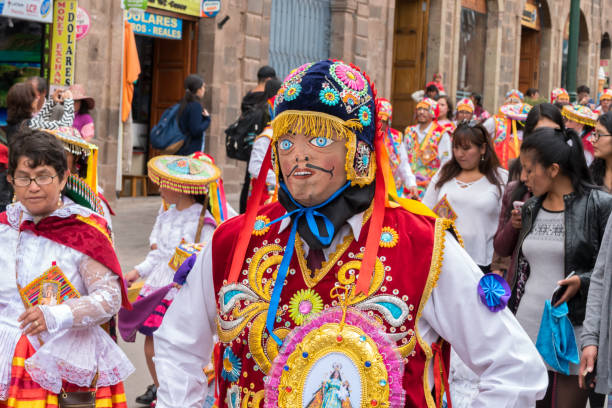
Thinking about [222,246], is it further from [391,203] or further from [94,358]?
[94,358]

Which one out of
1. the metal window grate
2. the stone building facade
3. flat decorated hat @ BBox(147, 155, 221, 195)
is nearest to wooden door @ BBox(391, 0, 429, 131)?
the stone building facade

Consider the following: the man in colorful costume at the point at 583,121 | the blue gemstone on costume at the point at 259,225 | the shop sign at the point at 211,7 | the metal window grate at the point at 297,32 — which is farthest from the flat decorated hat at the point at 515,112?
the blue gemstone on costume at the point at 259,225

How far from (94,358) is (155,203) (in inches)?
410

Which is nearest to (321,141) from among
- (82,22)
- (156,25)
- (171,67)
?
(82,22)

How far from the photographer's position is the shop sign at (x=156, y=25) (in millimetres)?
14250

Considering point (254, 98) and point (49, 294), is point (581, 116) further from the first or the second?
point (49, 294)

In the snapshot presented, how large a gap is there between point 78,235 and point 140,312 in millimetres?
1858

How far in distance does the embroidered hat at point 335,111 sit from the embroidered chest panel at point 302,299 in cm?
23

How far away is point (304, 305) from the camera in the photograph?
267cm

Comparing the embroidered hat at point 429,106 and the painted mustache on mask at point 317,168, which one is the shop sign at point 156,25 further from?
the painted mustache on mask at point 317,168

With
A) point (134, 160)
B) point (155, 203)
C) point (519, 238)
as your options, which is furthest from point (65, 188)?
point (134, 160)

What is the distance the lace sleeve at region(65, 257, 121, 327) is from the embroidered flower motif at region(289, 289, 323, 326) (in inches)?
62.0

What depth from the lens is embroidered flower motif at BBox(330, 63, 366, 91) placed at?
8.97ft

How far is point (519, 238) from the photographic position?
4.96m
